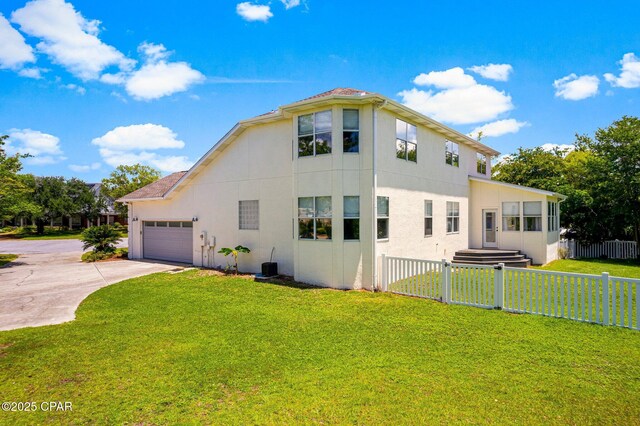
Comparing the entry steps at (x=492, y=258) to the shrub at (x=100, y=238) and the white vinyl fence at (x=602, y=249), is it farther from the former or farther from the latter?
the shrub at (x=100, y=238)

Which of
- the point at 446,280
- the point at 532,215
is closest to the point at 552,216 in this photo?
the point at 532,215

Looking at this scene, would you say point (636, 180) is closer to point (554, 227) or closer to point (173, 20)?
point (554, 227)

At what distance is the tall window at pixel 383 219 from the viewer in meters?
10.9

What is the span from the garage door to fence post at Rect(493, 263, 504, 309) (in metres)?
13.5

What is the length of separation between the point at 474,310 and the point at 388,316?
6.90 ft

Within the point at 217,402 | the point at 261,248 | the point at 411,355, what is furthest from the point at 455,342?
the point at 261,248

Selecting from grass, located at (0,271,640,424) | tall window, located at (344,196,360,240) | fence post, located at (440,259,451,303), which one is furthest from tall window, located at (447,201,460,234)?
grass, located at (0,271,640,424)

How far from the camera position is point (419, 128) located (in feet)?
43.9

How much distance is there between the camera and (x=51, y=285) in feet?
38.1

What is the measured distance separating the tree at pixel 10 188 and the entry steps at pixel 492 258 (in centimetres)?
2151

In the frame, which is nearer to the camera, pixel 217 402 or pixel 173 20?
pixel 217 402

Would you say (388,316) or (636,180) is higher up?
(636,180)

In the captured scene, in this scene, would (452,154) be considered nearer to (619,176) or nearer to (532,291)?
(532,291)

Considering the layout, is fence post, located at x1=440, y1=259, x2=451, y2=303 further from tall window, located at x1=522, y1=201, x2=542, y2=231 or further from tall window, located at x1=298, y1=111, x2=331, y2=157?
tall window, located at x1=522, y1=201, x2=542, y2=231
